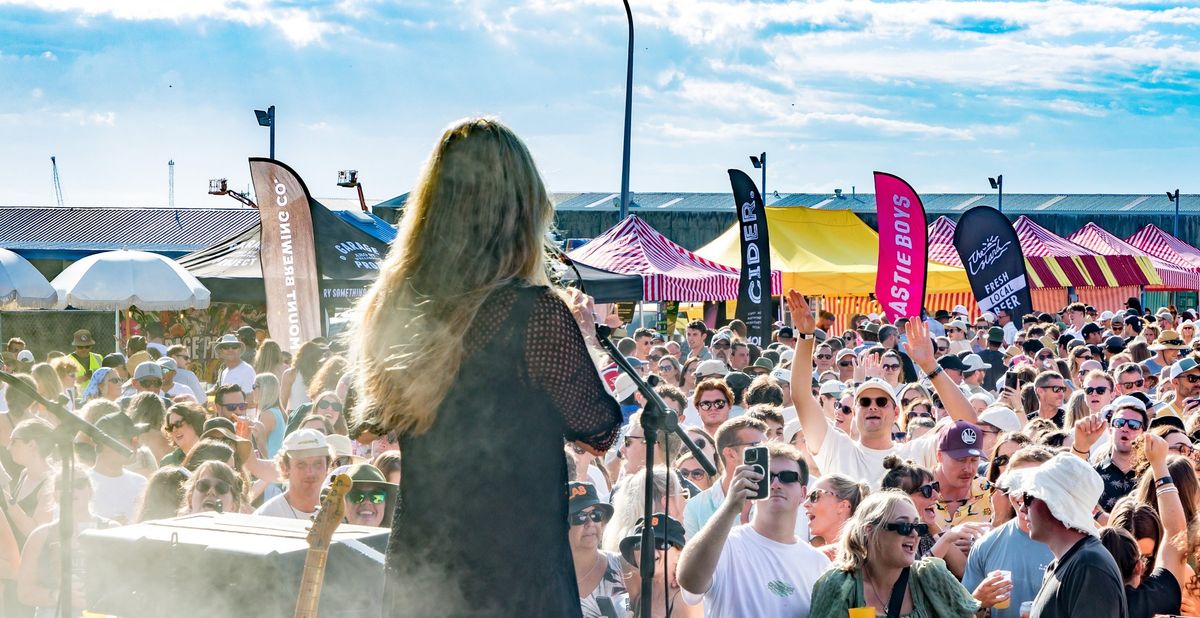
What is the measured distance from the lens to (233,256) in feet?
52.5

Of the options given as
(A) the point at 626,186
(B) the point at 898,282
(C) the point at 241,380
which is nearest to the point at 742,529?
(C) the point at 241,380

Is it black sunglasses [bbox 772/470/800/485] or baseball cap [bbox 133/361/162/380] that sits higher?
Result: black sunglasses [bbox 772/470/800/485]

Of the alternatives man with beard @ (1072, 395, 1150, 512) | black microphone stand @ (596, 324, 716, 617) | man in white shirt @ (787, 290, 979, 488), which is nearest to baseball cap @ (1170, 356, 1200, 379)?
man with beard @ (1072, 395, 1150, 512)

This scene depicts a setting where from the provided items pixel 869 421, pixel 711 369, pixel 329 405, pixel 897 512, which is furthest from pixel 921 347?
pixel 329 405

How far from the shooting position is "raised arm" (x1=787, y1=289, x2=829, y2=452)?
5551 millimetres

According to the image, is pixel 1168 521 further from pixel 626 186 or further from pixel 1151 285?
pixel 1151 285

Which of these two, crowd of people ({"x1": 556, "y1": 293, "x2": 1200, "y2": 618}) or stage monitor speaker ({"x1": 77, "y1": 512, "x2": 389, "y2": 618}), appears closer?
stage monitor speaker ({"x1": 77, "y1": 512, "x2": 389, "y2": 618})

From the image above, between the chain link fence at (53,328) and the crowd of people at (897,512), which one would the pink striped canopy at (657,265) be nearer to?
the chain link fence at (53,328)

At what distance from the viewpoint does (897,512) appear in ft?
13.4

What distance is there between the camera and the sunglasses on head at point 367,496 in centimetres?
475

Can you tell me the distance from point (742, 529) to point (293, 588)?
6.80 feet

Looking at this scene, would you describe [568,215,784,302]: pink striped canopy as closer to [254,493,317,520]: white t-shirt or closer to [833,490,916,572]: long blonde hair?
[254,493,317,520]: white t-shirt

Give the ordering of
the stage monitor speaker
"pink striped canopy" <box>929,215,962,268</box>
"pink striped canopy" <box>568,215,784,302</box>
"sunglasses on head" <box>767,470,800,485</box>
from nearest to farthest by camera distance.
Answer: the stage monitor speaker, "sunglasses on head" <box>767,470,800,485</box>, "pink striped canopy" <box>568,215,784,302</box>, "pink striped canopy" <box>929,215,962,268</box>

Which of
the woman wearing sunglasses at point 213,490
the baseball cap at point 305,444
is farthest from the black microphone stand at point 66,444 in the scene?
the baseball cap at point 305,444
